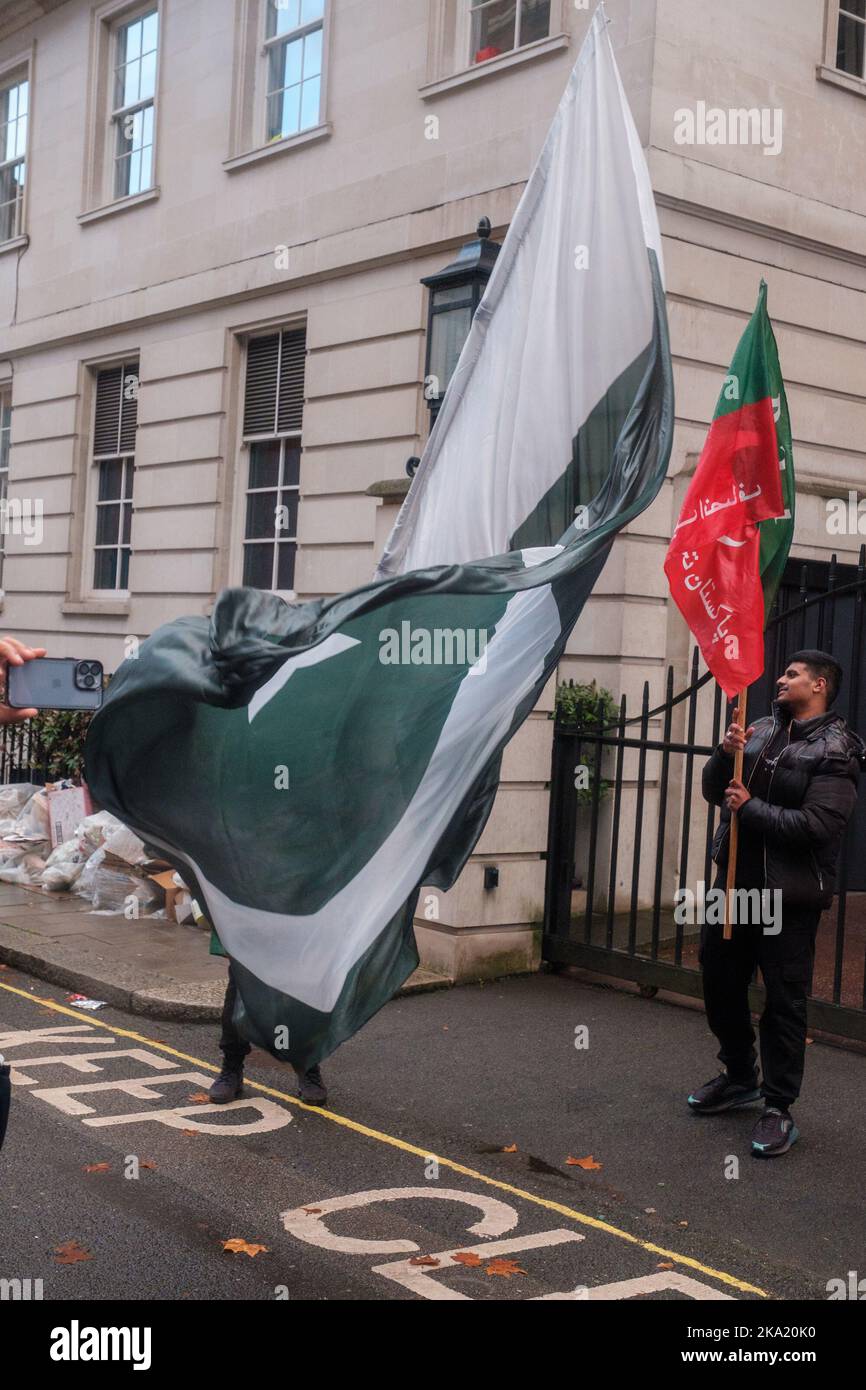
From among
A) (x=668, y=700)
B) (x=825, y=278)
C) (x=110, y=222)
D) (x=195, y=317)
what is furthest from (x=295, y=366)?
(x=668, y=700)

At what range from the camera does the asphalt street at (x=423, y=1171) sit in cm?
455

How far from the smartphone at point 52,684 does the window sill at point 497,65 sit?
31.4 feet

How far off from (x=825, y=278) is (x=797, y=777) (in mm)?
7222

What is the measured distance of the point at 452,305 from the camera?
27.0 feet

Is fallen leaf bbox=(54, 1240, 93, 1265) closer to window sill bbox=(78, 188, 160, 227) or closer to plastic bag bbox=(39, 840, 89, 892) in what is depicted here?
plastic bag bbox=(39, 840, 89, 892)

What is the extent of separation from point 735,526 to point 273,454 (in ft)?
30.0

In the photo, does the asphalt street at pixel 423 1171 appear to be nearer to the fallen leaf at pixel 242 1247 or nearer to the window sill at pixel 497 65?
the fallen leaf at pixel 242 1247

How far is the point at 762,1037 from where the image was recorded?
5.99 meters

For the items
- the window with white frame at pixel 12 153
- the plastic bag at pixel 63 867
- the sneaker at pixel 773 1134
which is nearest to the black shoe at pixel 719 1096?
the sneaker at pixel 773 1134

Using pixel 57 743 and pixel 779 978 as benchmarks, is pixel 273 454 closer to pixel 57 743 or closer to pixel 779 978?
pixel 57 743

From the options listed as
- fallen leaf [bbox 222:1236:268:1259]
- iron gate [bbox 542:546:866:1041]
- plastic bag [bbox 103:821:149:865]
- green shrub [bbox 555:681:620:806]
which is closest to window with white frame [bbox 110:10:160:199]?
plastic bag [bbox 103:821:149:865]

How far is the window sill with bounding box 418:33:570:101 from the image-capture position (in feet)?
36.9

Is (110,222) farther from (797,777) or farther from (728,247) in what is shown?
(797,777)

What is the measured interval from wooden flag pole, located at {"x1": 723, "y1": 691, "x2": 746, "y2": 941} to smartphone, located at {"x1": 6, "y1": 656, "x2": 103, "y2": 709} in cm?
347
